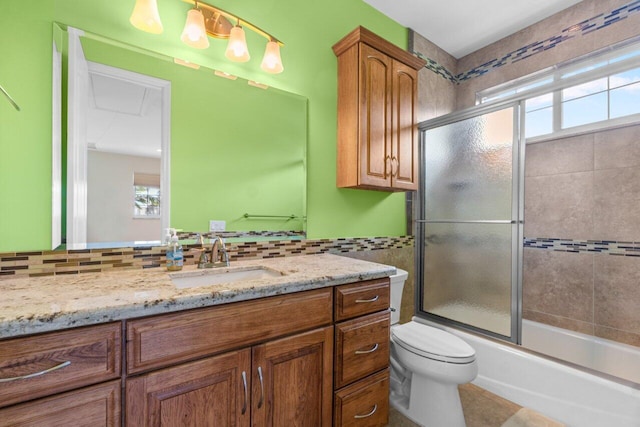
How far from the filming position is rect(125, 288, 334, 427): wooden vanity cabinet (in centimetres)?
79

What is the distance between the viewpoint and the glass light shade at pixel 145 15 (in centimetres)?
121

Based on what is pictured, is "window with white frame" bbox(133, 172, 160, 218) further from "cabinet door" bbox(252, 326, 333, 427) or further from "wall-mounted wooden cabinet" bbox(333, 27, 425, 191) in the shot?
"wall-mounted wooden cabinet" bbox(333, 27, 425, 191)

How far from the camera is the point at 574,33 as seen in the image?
213cm

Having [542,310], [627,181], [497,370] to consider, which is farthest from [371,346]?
[627,181]

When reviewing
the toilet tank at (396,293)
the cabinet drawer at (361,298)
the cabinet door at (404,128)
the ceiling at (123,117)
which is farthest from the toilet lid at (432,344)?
the ceiling at (123,117)

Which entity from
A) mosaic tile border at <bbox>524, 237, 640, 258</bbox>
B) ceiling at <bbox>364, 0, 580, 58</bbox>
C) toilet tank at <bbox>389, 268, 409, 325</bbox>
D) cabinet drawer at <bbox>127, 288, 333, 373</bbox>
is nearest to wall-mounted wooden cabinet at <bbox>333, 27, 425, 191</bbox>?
ceiling at <bbox>364, 0, 580, 58</bbox>

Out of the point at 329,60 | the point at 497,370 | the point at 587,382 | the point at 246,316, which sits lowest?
the point at 497,370

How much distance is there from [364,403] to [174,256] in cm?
110

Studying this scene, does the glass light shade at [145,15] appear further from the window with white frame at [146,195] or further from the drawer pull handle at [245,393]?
the drawer pull handle at [245,393]

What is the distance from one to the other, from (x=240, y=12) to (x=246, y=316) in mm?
1610

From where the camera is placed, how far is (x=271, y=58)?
1.61 m

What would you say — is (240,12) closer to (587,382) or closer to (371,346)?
(371,346)

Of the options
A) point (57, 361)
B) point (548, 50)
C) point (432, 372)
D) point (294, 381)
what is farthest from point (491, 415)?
point (548, 50)

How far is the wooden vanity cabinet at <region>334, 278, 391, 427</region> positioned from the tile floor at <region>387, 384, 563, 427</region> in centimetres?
33
